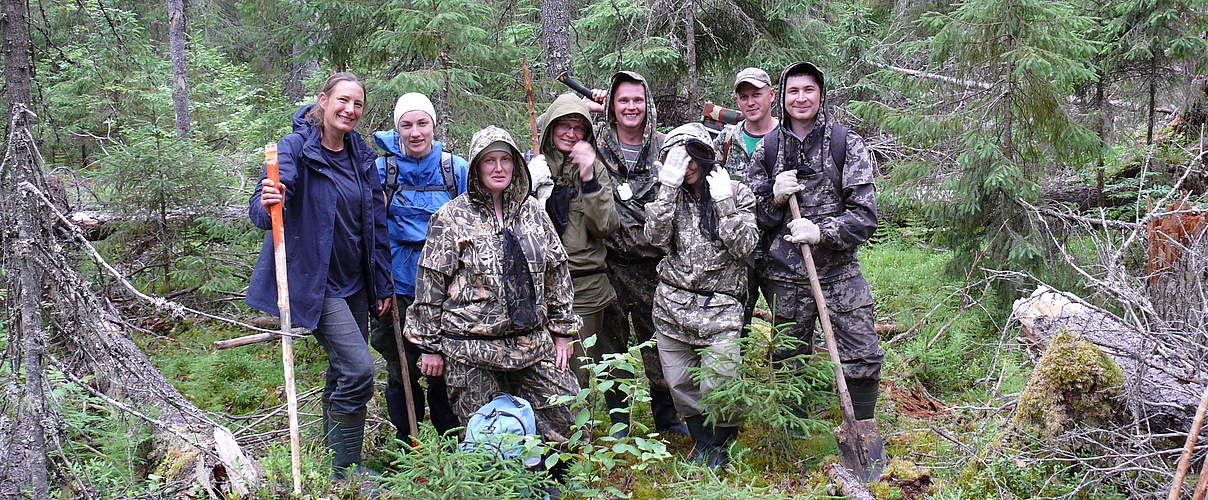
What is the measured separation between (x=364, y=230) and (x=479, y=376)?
3.81 feet

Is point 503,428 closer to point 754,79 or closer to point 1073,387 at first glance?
point 754,79

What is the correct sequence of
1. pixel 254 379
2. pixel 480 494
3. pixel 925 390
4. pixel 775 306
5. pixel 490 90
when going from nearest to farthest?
pixel 480 494
pixel 775 306
pixel 925 390
pixel 254 379
pixel 490 90

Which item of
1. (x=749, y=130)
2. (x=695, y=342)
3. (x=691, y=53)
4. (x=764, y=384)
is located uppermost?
(x=691, y=53)

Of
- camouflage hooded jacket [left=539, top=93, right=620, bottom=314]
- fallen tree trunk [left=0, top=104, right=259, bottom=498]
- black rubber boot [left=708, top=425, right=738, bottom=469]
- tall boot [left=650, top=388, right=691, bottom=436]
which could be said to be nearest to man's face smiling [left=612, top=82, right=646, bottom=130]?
camouflage hooded jacket [left=539, top=93, right=620, bottom=314]

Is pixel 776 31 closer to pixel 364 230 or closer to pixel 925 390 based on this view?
pixel 925 390

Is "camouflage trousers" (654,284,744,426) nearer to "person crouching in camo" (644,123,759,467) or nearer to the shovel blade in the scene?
"person crouching in camo" (644,123,759,467)

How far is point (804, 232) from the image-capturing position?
5.05 meters

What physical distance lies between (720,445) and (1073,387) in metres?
2.18

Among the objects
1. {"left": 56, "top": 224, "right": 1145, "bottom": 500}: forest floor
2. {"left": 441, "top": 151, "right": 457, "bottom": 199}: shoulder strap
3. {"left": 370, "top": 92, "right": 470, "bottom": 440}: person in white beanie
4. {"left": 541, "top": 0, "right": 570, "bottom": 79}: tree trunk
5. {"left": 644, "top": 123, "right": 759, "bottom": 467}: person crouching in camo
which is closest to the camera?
{"left": 56, "top": 224, "right": 1145, "bottom": 500}: forest floor

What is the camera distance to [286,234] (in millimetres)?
4625

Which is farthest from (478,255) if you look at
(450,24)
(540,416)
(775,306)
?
(450,24)

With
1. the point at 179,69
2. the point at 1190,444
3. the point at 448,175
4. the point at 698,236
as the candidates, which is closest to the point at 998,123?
the point at 698,236

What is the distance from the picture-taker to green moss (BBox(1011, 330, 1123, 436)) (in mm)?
4613

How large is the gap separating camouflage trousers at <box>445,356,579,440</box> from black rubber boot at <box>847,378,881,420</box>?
1.92 m
